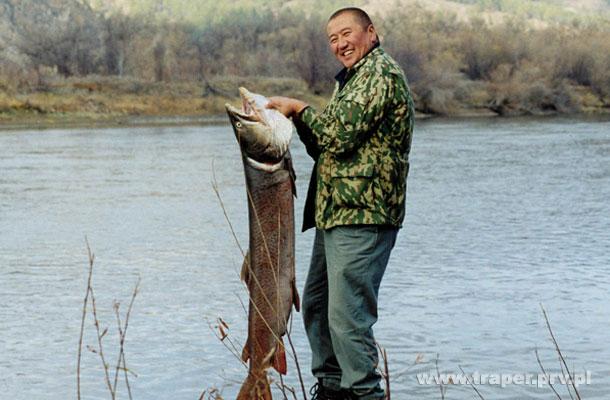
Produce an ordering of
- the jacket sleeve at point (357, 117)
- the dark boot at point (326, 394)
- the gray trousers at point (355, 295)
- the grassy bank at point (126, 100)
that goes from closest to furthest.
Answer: the jacket sleeve at point (357, 117)
the gray trousers at point (355, 295)
the dark boot at point (326, 394)
the grassy bank at point (126, 100)

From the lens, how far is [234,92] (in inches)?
2014

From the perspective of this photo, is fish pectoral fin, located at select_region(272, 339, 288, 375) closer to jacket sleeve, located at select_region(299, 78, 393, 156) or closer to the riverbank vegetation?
jacket sleeve, located at select_region(299, 78, 393, 156)

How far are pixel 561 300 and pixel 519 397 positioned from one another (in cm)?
234

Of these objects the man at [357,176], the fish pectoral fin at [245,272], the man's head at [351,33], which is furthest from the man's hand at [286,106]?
the fish pectoral fin at [245,272]

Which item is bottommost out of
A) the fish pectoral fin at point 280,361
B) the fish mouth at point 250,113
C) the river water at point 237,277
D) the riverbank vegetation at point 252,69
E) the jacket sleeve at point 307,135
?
the riverbank vegetation at point 252,69

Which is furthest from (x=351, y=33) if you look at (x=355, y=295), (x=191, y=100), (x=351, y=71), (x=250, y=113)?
(x=191, y=100)

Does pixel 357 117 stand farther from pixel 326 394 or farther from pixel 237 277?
pixel 237 277

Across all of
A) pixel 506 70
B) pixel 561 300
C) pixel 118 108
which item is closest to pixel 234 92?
pixel 118 108

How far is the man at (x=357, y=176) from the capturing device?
4523 millimetres

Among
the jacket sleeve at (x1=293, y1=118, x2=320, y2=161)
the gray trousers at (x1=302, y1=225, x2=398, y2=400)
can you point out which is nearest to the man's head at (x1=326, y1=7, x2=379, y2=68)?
the jacket sleeve at (x1=293, y1=118, x2=320, y2=161)

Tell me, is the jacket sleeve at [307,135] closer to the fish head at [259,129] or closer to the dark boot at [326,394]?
the fish head at [259,129]

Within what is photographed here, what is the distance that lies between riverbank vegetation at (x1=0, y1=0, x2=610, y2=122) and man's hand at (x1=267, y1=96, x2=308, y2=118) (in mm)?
38223

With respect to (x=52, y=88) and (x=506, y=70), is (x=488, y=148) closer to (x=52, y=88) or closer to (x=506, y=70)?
(x=52, y=88)

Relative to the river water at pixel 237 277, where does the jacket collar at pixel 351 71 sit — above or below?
above
